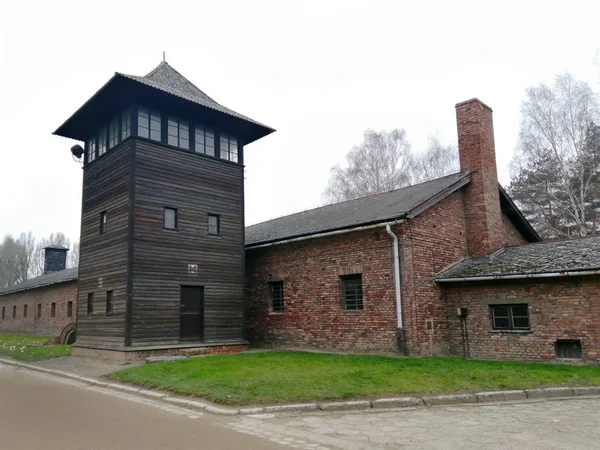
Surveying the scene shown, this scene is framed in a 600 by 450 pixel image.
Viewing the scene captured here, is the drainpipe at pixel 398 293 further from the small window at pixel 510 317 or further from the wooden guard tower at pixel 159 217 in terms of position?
the wooden guard tower at pixel 159 217

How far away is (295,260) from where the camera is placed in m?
17.3

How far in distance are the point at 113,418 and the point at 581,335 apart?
11.0m

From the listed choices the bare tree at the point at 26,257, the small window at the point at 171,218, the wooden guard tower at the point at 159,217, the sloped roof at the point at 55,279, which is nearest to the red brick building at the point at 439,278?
the wooden guard tower at the point at 159,217

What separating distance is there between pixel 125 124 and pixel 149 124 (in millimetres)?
869

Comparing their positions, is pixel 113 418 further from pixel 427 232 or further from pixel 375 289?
pixel 427 232

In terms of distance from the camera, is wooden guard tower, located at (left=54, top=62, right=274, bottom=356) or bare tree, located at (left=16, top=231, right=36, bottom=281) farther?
bare tree, located at (left=16, top=231, right=36, bottom=281)

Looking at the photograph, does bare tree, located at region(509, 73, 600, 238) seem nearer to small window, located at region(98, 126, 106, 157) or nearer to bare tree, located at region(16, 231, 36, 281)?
small window, located at region(98, 126, 106, 157)

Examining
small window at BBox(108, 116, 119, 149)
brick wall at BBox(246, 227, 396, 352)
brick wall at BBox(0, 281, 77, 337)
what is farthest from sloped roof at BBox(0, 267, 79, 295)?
brick wall at BBox(246, 227, 396, 352)

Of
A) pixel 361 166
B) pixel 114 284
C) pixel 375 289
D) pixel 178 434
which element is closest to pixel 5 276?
pixel 361 166

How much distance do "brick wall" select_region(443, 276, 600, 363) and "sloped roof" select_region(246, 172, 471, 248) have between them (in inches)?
116

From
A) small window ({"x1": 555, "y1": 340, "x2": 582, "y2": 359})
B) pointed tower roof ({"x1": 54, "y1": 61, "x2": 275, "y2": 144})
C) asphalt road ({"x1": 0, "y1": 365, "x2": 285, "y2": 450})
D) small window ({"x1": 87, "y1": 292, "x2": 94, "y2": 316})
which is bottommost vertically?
asphalt road ({"x1": 0, "y1": 365, "x2": 285, "y2": 450})

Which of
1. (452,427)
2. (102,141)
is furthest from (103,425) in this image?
(102,141)

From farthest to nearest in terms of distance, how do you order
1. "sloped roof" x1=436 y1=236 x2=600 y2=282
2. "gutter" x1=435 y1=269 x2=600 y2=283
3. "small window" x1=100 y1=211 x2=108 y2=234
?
1. "small window" x1=100 y1=211 x2=108 y2=234
2. "sloped roof" x1=436 y1=236 x2=600 y2=282
3. "gutter" x1=435 y1=269 x2=600 y2=283

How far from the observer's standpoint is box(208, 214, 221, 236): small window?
1759 centimetres
